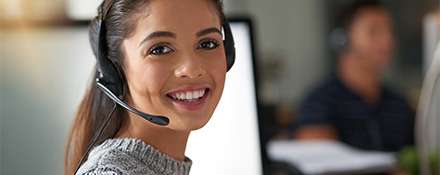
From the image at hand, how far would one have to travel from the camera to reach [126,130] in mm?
536

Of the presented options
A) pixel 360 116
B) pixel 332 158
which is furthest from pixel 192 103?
pixel 360 116

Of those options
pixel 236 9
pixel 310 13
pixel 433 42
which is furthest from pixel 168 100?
pixel 310 13

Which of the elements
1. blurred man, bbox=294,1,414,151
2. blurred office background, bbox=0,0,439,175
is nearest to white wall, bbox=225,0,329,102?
blurred man, bbox=294,1,414,151

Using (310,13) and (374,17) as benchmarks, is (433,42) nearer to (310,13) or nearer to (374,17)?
(374,17)

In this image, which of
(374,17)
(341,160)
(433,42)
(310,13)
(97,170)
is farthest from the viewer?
(310,13)

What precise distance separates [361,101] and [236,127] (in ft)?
3.92

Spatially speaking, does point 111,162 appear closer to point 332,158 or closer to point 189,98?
point 189,98

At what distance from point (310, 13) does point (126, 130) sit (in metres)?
2.56

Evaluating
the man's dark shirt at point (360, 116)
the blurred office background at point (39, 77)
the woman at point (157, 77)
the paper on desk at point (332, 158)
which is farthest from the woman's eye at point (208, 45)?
the man's dark shirt at point (360, 116)

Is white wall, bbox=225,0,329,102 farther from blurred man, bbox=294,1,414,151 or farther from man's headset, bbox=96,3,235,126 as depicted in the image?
man's headset, bbox=96,3,235,126

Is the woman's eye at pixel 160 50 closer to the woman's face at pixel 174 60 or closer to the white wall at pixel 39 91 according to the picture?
the woman's face at pixel 174 60

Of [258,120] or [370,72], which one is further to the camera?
[370,72]

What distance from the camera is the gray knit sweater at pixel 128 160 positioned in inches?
19.5

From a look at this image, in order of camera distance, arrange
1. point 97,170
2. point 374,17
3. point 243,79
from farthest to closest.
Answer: point 374,17 → point 243,79 → point 97,170
